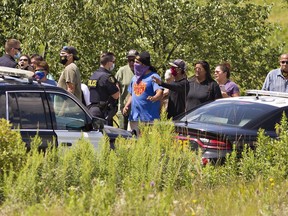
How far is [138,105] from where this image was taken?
13.2m

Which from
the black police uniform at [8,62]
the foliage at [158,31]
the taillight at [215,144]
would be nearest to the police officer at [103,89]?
the black police uniform at [8,62]

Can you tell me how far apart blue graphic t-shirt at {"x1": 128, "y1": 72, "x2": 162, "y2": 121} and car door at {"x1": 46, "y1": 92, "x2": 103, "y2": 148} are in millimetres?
2635

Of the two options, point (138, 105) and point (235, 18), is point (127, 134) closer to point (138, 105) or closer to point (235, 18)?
point (138, 105)

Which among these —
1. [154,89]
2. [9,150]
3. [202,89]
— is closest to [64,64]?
[154,89]

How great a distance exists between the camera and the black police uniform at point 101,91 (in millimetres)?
13594

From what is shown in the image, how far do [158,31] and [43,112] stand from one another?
371 inches

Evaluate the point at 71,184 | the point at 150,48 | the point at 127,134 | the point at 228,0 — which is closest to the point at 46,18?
the point at 150,48

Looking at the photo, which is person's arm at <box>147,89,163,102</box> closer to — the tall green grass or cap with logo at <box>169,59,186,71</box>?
cap with logo at <box>169,59,186,71</box>

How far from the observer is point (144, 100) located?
13.2 m

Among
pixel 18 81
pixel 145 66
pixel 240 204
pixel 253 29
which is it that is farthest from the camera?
pixel 253 29

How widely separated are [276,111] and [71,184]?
3654 mm

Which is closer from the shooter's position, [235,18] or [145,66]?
[145,66]

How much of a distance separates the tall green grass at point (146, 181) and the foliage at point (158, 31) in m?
8.57

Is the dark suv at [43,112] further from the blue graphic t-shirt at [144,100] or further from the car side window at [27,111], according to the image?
the blue graphic t-shirt at [144,100]
